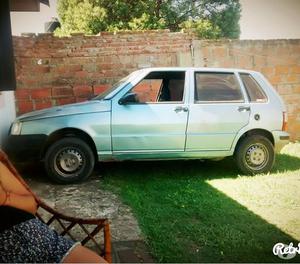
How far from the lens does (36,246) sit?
2.37 m

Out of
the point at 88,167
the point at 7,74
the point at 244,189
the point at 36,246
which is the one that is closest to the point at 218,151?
the point at 244,189

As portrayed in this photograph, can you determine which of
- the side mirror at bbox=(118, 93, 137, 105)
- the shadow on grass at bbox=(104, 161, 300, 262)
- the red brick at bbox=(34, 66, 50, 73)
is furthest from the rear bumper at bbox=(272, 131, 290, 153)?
the red brick at bbox=(34, 66, 50, 73)

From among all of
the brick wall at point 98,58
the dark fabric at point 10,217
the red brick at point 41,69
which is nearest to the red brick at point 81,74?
the brick wall at point 98,58

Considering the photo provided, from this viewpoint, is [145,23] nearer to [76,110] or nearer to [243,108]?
[243,108]

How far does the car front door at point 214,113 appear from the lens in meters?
6.08

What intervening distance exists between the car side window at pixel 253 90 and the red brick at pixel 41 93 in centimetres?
411

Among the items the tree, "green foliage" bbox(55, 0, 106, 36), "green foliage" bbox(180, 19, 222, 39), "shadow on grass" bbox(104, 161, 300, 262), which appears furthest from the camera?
"green foliage" bbox(180, 19, 222, 39)

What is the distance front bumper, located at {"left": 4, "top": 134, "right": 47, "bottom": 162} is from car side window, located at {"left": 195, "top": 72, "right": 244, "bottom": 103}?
2.66 m

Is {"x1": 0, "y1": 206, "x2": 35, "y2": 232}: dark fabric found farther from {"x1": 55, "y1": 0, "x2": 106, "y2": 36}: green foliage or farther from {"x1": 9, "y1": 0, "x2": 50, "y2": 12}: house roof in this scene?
{"x1": 55, "y1": 0, "x2": 106, "y2": 36}: green foliage

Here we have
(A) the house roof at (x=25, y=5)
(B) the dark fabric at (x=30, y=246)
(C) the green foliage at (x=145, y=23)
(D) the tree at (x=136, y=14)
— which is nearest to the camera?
(B) the dark fabric at (x=30, y=246)

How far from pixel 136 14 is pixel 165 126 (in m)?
10.8

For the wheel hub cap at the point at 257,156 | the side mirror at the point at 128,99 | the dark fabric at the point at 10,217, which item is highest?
the side mirror at the point at 128,99

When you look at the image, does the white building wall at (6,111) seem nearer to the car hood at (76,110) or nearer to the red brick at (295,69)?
the car hood at (76,110)

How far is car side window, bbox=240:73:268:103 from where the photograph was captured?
635 centimetres
